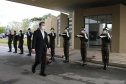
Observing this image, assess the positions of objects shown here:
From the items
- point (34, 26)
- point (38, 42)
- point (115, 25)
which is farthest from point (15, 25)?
point (38, 42)

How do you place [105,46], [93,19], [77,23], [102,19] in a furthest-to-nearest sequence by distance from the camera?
[77,23] → [93,19] → [102,19] → [105,46]

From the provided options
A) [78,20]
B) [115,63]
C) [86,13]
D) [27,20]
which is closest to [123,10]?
[86,13]

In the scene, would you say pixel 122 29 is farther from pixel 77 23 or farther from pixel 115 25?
pixel 77 23

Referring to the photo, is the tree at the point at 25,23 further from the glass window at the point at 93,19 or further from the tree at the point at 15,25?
the glass window at the point at 93,19

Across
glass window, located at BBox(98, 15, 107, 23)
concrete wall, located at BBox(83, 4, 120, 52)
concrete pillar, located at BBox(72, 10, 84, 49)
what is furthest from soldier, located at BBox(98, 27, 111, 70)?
concrete pillar, located at BBox(72, 10, 84, 49)

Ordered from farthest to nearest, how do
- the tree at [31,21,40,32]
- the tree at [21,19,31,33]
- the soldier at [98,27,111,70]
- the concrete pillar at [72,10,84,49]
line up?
the tree at [31,21,40,32] → the tree at [21,19,31,33] → the concrete pillar at [72,10,84,49] → the soldier at [98,27,111,70]

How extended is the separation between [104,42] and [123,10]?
7325 mm

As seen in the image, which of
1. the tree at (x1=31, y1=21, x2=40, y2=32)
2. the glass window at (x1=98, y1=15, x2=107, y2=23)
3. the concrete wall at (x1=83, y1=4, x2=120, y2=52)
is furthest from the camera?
the tree at (x1=31, y1=21, x2=40, y2=32)

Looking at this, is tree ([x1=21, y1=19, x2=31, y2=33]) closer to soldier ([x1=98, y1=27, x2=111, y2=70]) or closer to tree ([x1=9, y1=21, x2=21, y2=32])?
tree ([x1=9, y1=21, x2=21, y2=32])

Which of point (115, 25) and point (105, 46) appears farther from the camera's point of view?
point (115, 25)

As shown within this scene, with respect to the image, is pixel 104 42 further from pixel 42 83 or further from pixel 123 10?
pixel 123 10

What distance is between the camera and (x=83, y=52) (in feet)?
25.1

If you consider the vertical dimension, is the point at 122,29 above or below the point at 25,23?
below

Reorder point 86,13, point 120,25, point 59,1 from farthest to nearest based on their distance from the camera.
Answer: point 86,13 → point 59,1 → point 120,25
